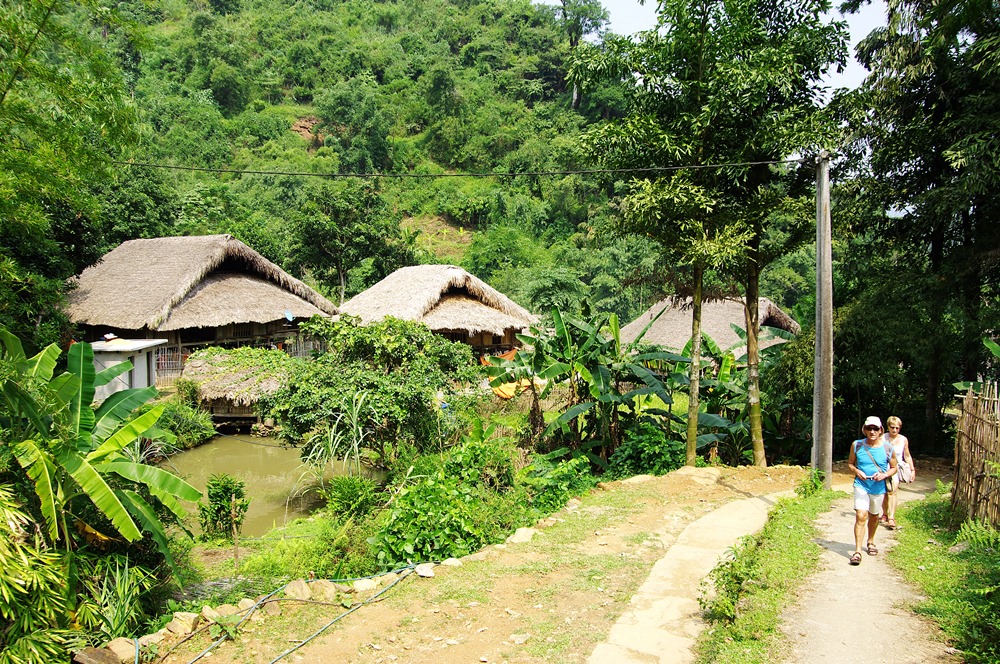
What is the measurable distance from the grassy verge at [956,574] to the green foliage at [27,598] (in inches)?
225

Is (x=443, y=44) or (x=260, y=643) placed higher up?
(x=443, y=44)

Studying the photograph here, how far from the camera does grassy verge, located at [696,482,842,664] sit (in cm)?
406

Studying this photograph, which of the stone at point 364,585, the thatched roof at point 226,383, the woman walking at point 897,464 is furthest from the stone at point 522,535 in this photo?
the thatched roof at point 226,383

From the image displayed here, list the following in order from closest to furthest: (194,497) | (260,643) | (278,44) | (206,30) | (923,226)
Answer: (260,643) < (194,497) < (923,226) < (206,30) < (278,44)

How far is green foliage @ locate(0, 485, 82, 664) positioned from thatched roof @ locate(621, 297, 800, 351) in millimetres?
17078

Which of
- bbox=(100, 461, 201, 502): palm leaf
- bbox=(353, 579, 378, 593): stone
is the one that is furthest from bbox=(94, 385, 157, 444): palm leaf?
bbox=(353, 579, 378, 593): stone

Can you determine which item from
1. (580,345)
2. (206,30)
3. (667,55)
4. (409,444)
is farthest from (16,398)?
(206,30)

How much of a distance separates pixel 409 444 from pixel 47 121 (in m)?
6.34

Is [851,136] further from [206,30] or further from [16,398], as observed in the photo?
[206,30]

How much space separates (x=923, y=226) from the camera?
10.3 metres

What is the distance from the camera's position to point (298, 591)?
5.34 meters

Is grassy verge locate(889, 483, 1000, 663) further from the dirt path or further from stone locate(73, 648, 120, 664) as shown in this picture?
stone locate(73, 648, 120, 664)

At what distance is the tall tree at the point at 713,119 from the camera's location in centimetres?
870

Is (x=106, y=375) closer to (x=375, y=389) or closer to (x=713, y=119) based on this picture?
(x=375, y=389)
